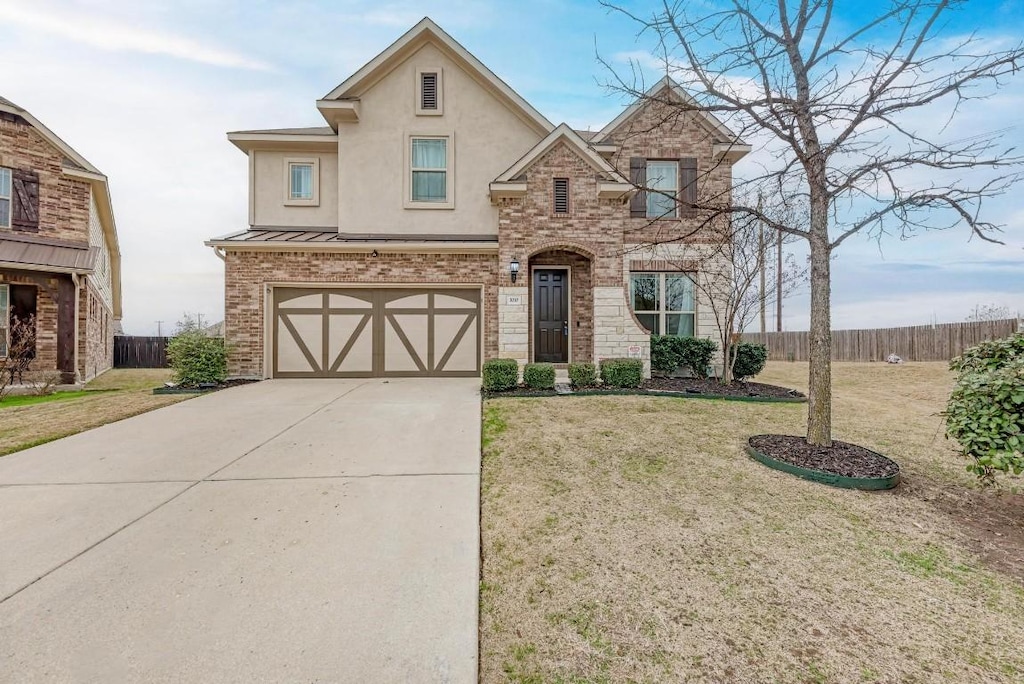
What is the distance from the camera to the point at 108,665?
217 centimetres

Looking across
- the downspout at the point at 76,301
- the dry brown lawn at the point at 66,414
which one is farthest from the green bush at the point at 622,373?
the downspout at the point at 76,301

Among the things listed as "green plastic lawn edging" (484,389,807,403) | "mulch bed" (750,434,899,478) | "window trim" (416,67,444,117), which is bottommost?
"mulch bed" (750,434,899,478)

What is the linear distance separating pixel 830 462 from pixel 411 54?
12.8 meters

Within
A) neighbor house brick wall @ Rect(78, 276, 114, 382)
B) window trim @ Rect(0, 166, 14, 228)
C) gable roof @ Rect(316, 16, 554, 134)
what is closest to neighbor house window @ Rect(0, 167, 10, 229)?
window trim @ Rect(0, 166, 14, 228)

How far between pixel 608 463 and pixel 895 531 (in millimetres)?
2453

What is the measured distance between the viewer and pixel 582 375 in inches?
347

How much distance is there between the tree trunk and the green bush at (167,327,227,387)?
11.3 m

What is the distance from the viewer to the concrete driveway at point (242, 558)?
2.22 metres

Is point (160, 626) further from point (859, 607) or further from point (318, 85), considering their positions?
point (318, 85)

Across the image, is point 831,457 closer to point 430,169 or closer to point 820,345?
point 820,345

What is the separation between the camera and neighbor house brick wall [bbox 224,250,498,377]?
10570 millimetres

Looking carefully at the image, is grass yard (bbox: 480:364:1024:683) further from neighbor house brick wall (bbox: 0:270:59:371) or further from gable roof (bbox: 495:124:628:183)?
neighbor house brick wall (bbox: 0:270:59:371)

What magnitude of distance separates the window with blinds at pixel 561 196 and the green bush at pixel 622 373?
12.1 feet

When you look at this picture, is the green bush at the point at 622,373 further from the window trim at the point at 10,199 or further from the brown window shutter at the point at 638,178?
the window trim at the point at 10,199
